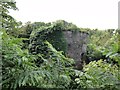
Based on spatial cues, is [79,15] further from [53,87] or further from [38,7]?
[53,87]

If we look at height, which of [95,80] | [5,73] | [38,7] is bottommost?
[95,80]

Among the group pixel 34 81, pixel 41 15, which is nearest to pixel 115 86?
pixel 34 81

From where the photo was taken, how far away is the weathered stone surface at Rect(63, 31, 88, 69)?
8195 mm

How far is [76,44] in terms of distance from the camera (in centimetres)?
828

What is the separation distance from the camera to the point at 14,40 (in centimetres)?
159

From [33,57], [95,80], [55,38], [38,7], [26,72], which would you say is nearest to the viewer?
[26,72]

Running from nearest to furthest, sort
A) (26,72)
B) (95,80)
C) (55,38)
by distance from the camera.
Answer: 1. (26,72)
2. (95,80)
3. (55,38)

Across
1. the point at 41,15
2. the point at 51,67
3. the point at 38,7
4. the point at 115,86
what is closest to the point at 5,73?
the point at 51,67

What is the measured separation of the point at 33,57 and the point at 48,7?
6075 millimetres

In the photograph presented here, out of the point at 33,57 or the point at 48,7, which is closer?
the point at 33,57

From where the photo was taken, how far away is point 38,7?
7312mm

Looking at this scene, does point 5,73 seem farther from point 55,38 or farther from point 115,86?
point 55,38

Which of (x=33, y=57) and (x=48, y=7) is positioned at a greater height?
(x=48, y=7)

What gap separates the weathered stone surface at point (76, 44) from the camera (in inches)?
323
